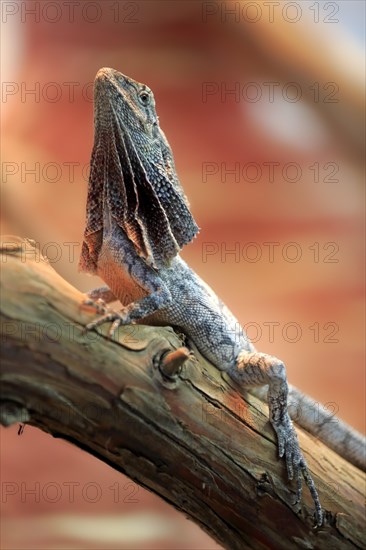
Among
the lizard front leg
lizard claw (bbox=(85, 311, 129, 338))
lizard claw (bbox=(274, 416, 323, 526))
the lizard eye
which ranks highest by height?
the lizard eye

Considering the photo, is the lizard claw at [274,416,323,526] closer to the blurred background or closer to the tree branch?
the tree branch

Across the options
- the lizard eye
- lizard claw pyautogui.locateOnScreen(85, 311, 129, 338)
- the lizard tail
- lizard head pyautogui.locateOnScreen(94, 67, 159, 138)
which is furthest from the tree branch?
the lizard eye

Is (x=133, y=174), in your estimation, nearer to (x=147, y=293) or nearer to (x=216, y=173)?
(x=147, y=293)

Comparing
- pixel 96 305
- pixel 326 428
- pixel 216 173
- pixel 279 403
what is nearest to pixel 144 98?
pixel 96 305

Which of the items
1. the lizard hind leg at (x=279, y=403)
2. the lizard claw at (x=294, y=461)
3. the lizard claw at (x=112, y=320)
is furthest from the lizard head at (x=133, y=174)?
the lizard claw at (x=294, y=461)

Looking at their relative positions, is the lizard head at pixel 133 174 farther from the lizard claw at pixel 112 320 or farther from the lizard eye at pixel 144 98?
the lizard claw at pixel 112 320
